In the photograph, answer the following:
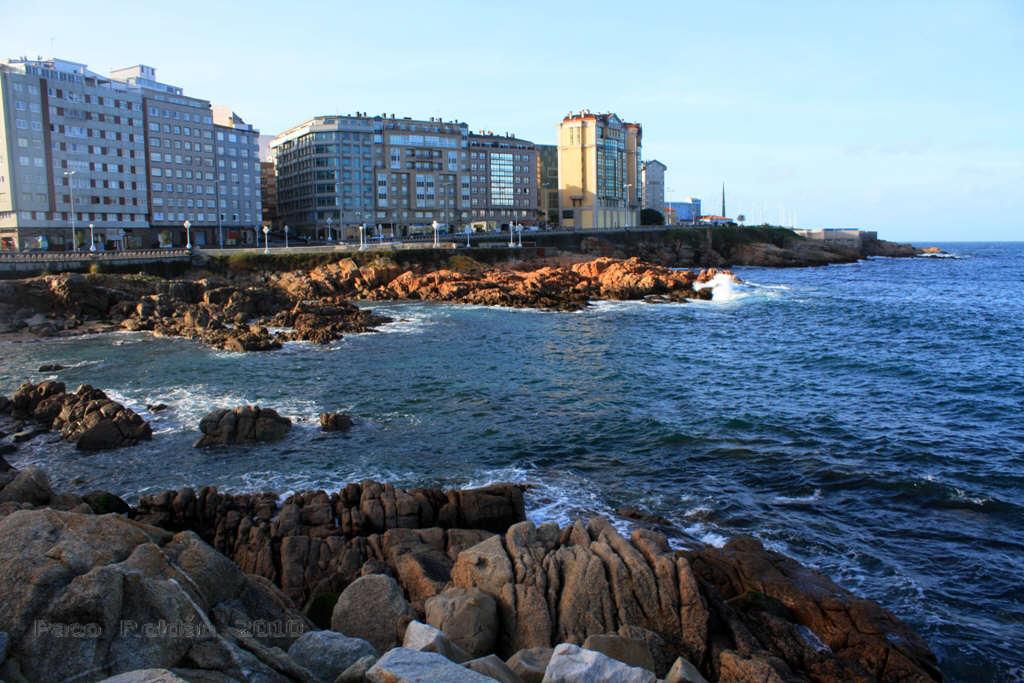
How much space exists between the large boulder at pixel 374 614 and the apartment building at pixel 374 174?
127944mm

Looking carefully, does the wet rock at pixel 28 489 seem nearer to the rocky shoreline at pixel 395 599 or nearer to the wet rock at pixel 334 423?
the rocky shoreline at pixel 395 599

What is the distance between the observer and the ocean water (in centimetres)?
1812

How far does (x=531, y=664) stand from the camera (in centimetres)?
998

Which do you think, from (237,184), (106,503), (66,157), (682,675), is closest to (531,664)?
(682,675)

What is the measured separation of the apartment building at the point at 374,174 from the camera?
455 ft

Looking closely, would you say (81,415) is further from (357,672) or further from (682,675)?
(682,675)

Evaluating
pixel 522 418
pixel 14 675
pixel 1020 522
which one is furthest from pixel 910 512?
pixel 14 675

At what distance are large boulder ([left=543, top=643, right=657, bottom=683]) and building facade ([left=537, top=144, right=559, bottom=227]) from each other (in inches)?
6679

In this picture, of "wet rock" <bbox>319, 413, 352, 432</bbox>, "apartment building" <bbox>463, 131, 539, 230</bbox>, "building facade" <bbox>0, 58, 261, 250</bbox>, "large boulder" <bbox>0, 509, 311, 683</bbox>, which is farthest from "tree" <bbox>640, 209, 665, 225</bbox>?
A: "large boulder" <bbox>0, 509, 311, 683</bbox>

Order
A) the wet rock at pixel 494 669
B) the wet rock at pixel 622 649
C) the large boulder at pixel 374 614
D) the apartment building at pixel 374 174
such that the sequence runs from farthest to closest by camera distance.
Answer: the apartment building at pixel 374 174, the large boulder at pixel 374 614, the wet rock at pixel 622 649, the wet rock at pixel 494 669

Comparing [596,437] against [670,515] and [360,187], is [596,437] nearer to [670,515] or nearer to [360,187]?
[670,515]

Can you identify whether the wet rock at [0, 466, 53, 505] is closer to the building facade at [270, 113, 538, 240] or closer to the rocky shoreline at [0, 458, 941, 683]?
the rocky shoreline at [0, 458, 941, 683]

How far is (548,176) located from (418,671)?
183m

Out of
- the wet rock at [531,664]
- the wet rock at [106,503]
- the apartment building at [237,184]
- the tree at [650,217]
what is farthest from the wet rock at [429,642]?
the tree at [650,217]
